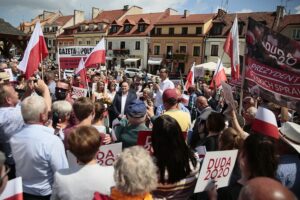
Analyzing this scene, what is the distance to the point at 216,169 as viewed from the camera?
2588 mm

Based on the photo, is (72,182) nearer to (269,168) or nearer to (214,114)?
(269,168)

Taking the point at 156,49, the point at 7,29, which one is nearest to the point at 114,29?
the point at 156,49

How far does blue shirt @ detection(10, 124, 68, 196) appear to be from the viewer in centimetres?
263

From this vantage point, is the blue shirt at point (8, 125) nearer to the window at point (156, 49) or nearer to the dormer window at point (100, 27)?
the window at point (156, 49)

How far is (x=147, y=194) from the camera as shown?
200 cm

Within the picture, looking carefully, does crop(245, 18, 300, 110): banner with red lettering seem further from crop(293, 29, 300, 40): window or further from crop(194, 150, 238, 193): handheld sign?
crop(293, 29, 300, 40): window

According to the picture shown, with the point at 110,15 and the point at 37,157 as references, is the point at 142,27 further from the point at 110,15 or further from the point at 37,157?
the point at 37,157

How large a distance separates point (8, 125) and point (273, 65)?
11.5 ft

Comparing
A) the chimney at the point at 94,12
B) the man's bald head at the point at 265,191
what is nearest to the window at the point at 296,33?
the chimney at the point at 94,12

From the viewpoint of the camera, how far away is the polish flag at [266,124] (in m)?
2.91

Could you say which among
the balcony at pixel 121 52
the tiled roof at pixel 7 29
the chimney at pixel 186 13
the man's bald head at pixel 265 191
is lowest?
the man's bald head at pixel 265 191

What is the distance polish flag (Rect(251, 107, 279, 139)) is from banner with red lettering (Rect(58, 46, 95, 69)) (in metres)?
5.67

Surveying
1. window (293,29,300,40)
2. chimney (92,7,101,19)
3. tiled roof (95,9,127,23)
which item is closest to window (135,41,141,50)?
tiled roof (95,9,127,23)

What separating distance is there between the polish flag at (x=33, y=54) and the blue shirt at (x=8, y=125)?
9.21 feet
